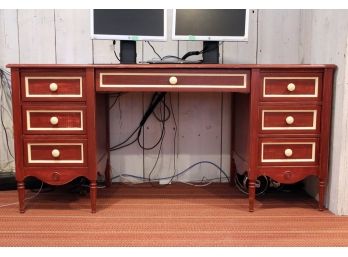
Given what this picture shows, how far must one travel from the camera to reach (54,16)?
2020mm

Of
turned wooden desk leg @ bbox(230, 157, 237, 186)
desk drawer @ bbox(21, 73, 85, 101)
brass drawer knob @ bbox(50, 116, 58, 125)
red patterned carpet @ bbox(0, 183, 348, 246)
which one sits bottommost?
red patterned carpet @ bbox(0, 183, 348, 246)

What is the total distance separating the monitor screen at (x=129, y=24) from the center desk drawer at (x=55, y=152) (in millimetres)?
528

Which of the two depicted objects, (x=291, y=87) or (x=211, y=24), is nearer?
(x=291, y=87)

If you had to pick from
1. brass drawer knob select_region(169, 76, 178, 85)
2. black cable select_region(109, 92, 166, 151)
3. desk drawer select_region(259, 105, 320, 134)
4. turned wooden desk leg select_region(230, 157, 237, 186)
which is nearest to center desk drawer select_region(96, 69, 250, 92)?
brass drawer knob select_region(169, 76, 178, 85)

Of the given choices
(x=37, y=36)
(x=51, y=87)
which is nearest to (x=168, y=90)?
(x=51, y=87)

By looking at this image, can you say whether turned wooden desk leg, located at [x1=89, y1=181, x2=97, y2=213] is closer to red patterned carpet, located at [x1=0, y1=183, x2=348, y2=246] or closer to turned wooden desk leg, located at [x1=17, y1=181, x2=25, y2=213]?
red patterned carpet, located at [x1=0, y1=183, x2=348, y2=246]

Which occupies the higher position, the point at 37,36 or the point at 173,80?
the point at 37,36

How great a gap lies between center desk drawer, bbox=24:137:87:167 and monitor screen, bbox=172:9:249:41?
710 millimetres

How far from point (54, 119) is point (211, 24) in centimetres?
87

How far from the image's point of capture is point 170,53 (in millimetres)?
2066

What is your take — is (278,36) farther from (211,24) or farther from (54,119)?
(54,119)

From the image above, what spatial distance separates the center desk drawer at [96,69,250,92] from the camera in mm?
1528

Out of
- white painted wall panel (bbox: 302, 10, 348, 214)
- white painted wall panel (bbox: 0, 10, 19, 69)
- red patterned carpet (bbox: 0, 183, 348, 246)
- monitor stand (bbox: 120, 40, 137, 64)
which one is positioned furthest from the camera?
white painted wall panel (bbox: 0, 10, 19, 69)
